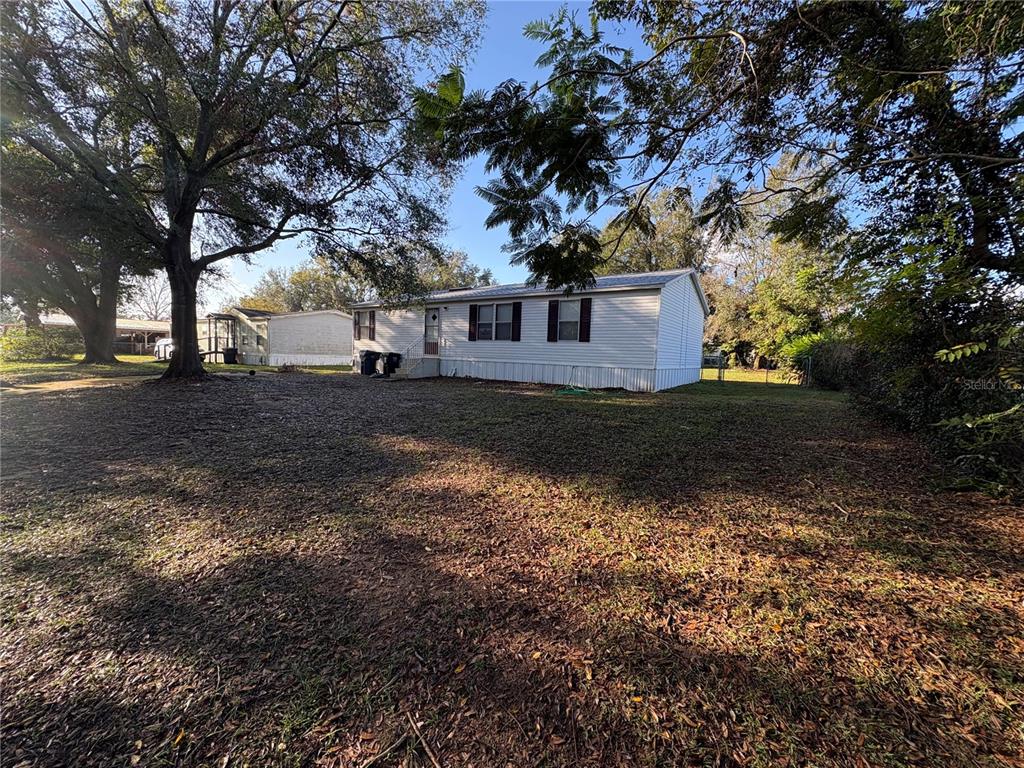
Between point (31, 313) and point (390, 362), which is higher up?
point (31, 313)

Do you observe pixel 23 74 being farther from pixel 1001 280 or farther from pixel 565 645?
pixel 1001 280

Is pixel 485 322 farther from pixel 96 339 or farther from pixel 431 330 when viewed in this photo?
pixel 96 339

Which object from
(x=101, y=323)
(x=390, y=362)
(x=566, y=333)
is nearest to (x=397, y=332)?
(x=390, y=362)

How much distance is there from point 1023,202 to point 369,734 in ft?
17.5

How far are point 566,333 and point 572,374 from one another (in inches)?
52.7

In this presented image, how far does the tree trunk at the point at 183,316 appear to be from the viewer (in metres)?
11.4

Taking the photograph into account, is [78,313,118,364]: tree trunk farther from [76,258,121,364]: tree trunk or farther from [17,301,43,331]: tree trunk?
[17,301,43,331]: tree trunk

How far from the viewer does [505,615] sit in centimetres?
203

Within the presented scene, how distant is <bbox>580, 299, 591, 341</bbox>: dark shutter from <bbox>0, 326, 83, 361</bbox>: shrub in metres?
22.1

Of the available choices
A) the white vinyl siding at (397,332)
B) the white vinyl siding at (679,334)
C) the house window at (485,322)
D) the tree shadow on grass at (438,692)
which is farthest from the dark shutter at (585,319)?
the tree shadow on grass at (438,692)

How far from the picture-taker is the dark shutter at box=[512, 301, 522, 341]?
1399cm

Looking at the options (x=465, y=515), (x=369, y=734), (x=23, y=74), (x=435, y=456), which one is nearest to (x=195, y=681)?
(x=369, y=734)

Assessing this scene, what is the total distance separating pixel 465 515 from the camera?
125 inches

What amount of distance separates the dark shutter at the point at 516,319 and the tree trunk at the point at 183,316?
31.0ft
